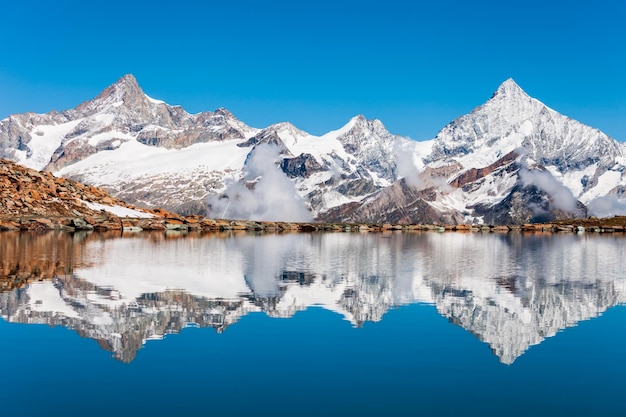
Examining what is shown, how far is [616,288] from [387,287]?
17490 millimetres

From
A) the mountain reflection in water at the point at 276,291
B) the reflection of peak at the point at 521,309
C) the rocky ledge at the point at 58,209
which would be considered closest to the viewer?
the reflection of peak at the point at 521,309

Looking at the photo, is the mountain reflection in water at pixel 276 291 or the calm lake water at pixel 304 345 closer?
the calm lake water at pixel 304 345

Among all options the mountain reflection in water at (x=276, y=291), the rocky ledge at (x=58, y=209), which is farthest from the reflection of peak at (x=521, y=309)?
the rocky ledge at (x=58, y=209)

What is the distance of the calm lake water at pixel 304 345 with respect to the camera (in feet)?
78.0

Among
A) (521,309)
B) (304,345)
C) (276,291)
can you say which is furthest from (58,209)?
(304,345)

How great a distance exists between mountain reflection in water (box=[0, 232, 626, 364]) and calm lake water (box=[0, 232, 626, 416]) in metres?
0.18

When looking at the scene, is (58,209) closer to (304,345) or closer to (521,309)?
(521,309)

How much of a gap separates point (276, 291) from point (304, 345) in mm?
17874

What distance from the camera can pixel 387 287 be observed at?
5409 cm

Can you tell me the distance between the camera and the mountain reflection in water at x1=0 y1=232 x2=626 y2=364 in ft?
118

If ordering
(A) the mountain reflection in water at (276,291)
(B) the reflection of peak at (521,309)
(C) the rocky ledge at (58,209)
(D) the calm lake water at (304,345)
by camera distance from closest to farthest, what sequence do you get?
(D) the calm lake water at (304,345)
(B) the reflection of peak at (521,309)
(A) the mountain reflection in water at (276,291)
(C) the rocky ledge at (58,209)

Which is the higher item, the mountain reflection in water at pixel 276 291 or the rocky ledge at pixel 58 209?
the rocky ledge at pixel 58 209

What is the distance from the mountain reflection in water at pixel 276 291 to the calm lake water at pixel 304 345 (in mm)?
184

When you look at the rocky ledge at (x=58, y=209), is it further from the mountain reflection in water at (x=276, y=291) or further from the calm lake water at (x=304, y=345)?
the calm lake water at (x=304, y=345)
